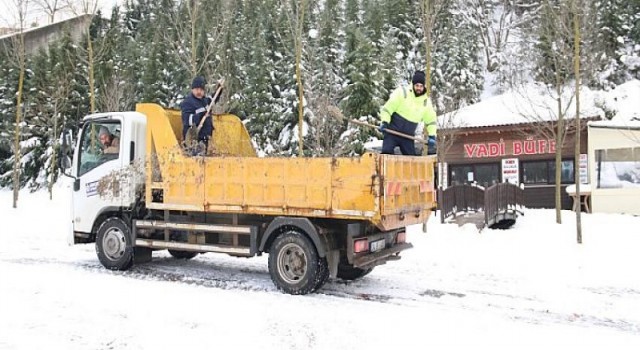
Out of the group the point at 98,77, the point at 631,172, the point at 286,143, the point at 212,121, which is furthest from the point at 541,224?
the point at 98,77

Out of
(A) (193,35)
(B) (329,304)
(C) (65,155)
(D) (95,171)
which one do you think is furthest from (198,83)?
(A) (193,35)

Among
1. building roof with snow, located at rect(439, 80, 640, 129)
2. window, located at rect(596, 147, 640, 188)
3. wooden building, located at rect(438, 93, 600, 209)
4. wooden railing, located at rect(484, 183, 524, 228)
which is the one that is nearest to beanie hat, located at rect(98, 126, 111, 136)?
wooden railing, located at rect(484, 183, 524, 228)

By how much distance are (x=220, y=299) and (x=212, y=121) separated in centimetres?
325

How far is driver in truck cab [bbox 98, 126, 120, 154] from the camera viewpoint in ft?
29.2

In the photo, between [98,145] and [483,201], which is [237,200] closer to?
[98,145]

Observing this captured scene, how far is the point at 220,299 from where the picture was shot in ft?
22.3

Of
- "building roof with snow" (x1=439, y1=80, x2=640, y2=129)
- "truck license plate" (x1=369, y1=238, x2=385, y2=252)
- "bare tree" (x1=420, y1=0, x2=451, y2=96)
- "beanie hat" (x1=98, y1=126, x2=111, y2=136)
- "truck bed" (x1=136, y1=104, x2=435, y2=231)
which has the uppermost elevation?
"bare tree" (x1=420, y1=0, x2=451, y2=96)

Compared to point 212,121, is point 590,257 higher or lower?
lower

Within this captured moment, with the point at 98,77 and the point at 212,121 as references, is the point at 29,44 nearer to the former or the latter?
the point at 98,77

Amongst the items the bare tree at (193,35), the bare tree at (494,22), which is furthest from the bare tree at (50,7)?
the bare tree at (494,22)

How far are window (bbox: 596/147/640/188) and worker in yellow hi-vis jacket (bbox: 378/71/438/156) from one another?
47.1 feet

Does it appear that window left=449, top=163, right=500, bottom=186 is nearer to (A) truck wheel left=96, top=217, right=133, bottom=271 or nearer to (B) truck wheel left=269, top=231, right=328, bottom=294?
(A) truck wheel left=96, top=217, right=133, bottom=271

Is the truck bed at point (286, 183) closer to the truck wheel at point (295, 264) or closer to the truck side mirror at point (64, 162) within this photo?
the truck wheel at point (295, 264)

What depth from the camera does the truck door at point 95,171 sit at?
8.86 metres
